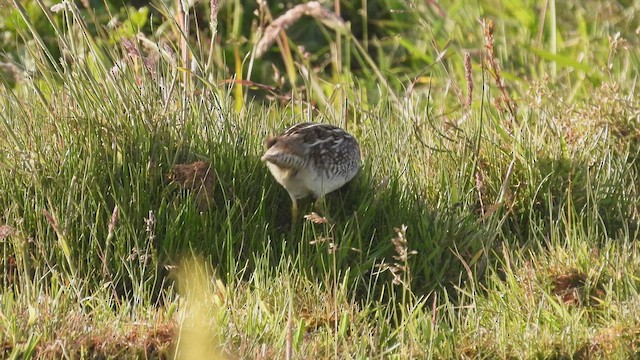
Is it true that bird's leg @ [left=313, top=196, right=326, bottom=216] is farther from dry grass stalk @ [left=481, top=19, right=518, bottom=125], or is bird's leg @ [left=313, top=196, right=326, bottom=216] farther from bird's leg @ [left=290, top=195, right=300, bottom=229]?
dry grass stalk @ [left=481, top=19, right=518, bottom=125]

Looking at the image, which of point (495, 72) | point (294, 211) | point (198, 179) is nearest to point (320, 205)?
point (294, 211)

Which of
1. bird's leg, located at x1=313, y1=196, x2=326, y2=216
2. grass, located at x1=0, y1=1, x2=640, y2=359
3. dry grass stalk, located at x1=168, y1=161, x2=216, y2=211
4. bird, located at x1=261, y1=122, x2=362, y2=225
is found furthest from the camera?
bird's leg, located at x1=313, y1=196, x2=326, y2=216

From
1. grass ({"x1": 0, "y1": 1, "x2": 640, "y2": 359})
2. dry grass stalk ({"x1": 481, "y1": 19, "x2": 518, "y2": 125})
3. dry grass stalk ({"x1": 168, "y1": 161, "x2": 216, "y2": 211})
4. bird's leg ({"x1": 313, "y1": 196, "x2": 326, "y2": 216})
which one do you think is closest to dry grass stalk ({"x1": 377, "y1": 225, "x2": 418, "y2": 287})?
grass ({"x1": 0, "y1": 1, "x2": 640, "y2": 359})

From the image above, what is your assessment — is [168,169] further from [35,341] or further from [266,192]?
[35,341]

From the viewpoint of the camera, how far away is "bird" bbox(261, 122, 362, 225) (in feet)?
16.3

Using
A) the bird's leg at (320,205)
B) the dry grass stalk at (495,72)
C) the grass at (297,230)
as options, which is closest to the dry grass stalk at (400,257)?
the grass at (297,230)

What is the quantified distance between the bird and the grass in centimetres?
14

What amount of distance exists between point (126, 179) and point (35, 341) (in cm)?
120

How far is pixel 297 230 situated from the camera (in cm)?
514

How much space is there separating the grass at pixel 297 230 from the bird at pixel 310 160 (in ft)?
0.45

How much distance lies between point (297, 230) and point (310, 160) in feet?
1.12

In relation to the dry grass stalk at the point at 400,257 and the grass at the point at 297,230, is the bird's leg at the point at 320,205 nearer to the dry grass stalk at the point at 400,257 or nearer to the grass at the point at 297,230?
the grass at the point at 297,230

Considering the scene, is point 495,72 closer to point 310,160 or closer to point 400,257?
point 310,160

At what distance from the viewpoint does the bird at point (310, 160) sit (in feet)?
16.3
